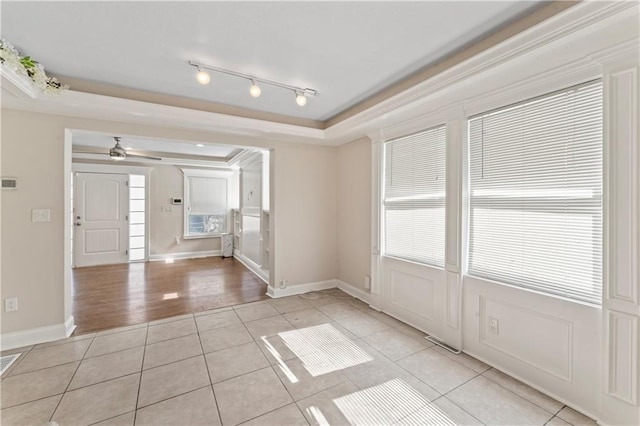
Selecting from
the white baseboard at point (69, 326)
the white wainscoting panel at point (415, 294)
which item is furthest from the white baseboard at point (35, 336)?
the white wainscoting panel at point (415, 294)

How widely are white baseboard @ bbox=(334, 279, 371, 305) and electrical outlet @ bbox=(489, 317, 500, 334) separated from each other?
1.66m

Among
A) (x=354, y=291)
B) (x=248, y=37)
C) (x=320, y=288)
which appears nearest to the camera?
(x=248, y=37)

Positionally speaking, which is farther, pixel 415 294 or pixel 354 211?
pixel 354 211

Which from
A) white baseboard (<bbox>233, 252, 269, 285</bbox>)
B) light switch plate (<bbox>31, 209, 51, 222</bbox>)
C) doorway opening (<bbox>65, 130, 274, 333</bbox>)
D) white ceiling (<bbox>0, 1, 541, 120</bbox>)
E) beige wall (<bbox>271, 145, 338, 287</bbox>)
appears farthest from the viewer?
white baseboard (<bbox>233, 252, 269, 285</bbox>)

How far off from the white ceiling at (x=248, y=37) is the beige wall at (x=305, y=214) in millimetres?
1551

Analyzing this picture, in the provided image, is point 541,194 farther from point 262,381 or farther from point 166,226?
point 166,226

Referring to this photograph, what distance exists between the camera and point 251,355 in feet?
8.29

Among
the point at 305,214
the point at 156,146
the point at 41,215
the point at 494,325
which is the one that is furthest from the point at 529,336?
the point at 156,146

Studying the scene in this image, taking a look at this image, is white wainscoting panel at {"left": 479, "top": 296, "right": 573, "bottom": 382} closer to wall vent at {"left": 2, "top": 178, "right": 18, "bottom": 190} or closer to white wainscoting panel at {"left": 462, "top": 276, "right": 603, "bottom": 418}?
white wainscoting panel at {"left": 462, "top": 276, "right": 603, "bottom": 418}

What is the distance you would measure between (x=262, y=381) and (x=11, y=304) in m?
2.72

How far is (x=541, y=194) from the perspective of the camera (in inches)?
82.5

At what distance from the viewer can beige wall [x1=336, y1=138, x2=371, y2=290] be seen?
393 cm

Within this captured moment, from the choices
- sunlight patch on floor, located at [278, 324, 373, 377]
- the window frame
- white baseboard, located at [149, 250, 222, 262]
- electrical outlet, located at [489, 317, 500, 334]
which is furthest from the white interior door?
electrical outlet, located at [489, 317, 500, 334]

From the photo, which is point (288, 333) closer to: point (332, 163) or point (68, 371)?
point (68, 371)
